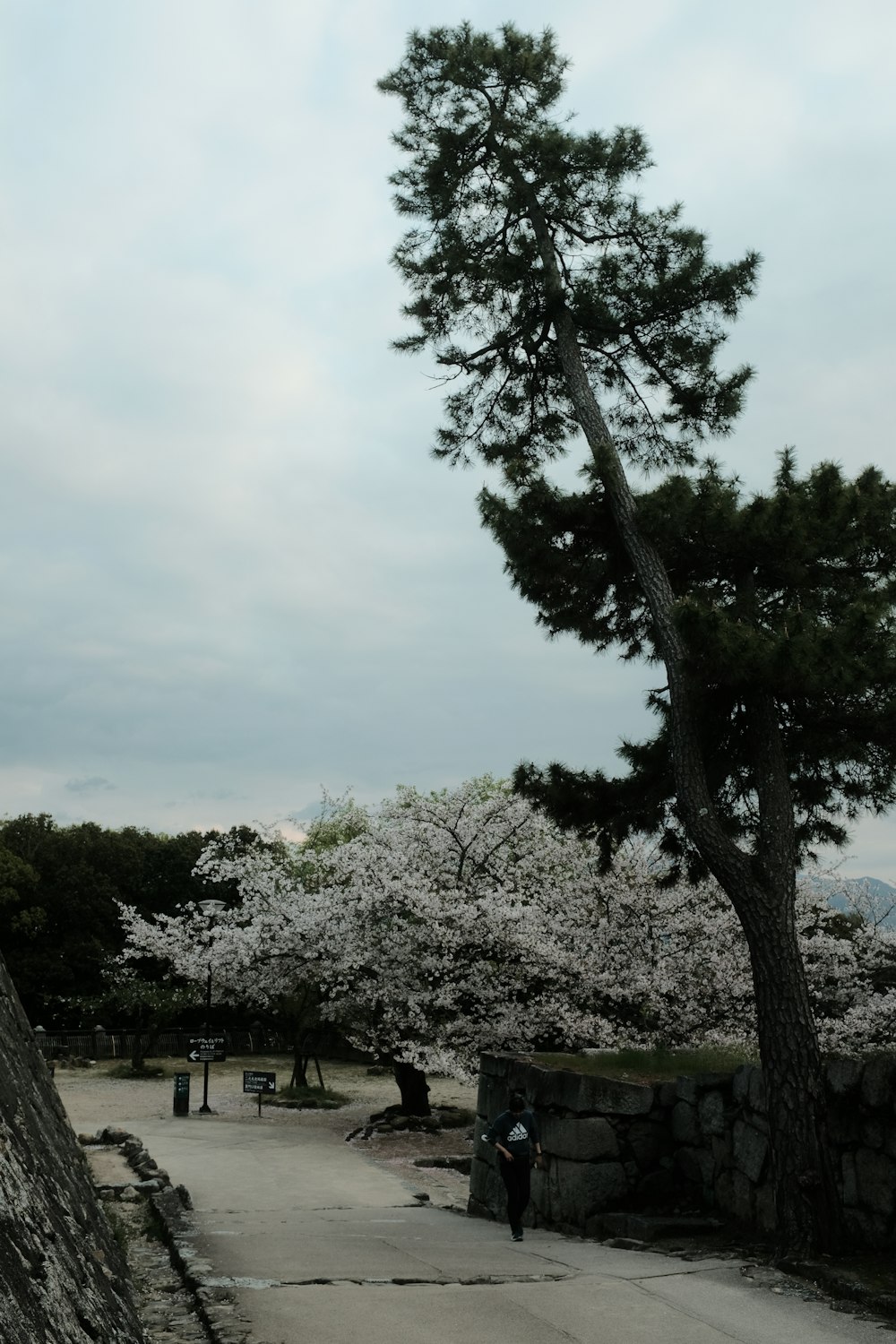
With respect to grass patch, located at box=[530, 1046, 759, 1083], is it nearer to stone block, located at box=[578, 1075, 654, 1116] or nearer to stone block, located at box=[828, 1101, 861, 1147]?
stone block, located at box=[578, 1075, 654, 1116]

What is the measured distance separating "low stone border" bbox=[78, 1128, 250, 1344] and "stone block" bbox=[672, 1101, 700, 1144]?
164 inches

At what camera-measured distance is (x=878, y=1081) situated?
6875 mm

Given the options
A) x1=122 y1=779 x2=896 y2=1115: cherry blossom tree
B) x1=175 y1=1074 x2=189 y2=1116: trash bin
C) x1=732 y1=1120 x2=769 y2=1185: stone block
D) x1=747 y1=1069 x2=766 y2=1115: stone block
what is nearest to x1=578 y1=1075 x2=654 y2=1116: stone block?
x1=732 y1=1120 x2=769 y2=1185: stone block

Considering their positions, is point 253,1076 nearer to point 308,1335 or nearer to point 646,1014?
point 646,1014

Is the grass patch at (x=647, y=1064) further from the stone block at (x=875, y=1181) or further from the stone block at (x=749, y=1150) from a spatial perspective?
the stone block at (x=875, y=1181)

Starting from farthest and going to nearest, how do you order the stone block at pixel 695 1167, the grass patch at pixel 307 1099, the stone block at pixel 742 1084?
the grass patch at pixel 307 1099
the stone block at pixel 695 1167
the stone block at pixel 742 1084

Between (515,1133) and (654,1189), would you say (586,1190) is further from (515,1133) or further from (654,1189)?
(515,1133)

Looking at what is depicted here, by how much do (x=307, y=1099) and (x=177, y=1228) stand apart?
46.1 ft

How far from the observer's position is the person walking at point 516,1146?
876 cm

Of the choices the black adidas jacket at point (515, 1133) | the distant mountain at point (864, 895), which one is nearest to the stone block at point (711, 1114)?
the black adidas jacket at point (515, 1133)

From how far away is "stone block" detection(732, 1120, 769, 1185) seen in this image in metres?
7.92

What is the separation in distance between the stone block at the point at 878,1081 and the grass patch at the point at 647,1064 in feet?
8.02

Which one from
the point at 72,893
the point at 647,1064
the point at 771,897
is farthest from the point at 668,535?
the point at 72,893

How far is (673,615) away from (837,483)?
1708 millimetres
